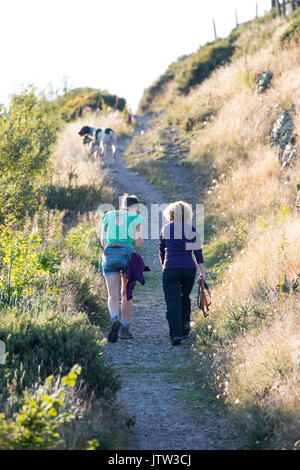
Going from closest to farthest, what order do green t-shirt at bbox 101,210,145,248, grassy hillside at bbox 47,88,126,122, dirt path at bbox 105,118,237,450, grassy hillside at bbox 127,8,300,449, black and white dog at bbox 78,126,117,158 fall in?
dirt path at bbox 105,118,237,450, grassy hillside at bbox 127,8,300,449, green t-shirt at bbox 101,210,145,248, black and white dog at bbox 78,126,117,158, grassy hillside at bbox 47,88,126,122

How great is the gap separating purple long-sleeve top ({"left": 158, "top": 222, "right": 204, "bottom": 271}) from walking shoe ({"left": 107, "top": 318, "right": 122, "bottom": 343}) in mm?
967

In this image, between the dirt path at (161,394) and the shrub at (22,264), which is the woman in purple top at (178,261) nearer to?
the dirt path at (161,394)

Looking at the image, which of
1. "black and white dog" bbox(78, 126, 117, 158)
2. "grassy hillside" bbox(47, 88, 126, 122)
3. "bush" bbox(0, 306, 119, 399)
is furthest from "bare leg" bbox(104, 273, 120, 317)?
"grassy hillside" bbox(47, 88, 126, 122)

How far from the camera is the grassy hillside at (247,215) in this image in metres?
4.91

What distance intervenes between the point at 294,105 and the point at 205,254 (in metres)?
5.84

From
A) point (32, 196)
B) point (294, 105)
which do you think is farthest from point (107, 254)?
point (294, 105)

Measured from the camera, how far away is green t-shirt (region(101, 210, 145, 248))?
7137mm

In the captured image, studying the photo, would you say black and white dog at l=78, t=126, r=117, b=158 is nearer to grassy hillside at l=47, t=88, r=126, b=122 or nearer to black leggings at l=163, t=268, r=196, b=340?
grassy hillside at l=47, t=88, r=126, b=122

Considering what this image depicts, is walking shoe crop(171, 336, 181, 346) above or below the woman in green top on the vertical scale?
below

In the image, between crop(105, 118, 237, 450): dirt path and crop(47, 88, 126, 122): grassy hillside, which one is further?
crop(47, 88, 126, 122): grassy hillside

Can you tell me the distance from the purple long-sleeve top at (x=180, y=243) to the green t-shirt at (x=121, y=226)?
45cm

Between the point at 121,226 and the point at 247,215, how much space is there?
5845 millimetres

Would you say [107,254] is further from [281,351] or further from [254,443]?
[254,443]
